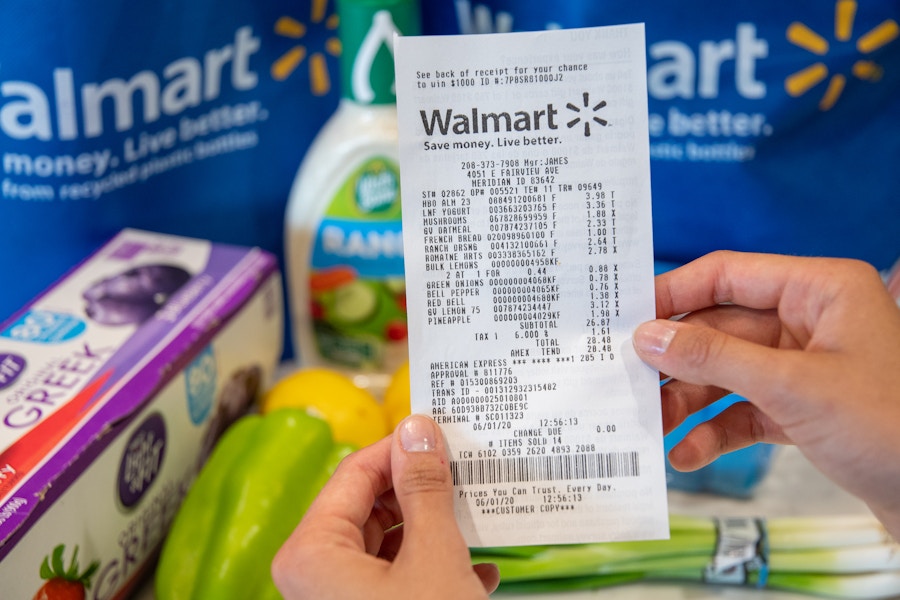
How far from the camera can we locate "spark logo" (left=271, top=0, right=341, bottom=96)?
2.95 ft

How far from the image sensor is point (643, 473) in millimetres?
546

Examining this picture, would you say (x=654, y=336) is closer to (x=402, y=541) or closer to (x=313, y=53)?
(x=402, y=541)

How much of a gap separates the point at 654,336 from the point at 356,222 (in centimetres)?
43

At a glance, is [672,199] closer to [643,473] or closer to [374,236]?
[374,236]

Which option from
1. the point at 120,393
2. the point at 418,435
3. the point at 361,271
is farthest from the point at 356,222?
the point at 418,435

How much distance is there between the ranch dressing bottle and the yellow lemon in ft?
0.28

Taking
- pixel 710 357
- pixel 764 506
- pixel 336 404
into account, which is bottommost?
pixel 764 506

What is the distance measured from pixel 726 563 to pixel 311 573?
1.24 feet

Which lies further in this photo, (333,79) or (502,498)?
(333,79)

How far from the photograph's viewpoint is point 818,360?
19.4 inches

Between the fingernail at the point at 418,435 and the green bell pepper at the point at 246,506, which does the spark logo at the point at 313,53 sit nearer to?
the green bell pepper at the point at 246,506

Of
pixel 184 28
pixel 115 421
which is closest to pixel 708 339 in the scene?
pixel 115 421

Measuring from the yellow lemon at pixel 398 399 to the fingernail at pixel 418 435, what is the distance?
261mm

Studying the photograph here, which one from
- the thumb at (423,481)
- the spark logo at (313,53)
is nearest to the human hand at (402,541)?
the thumb at (423,481)
